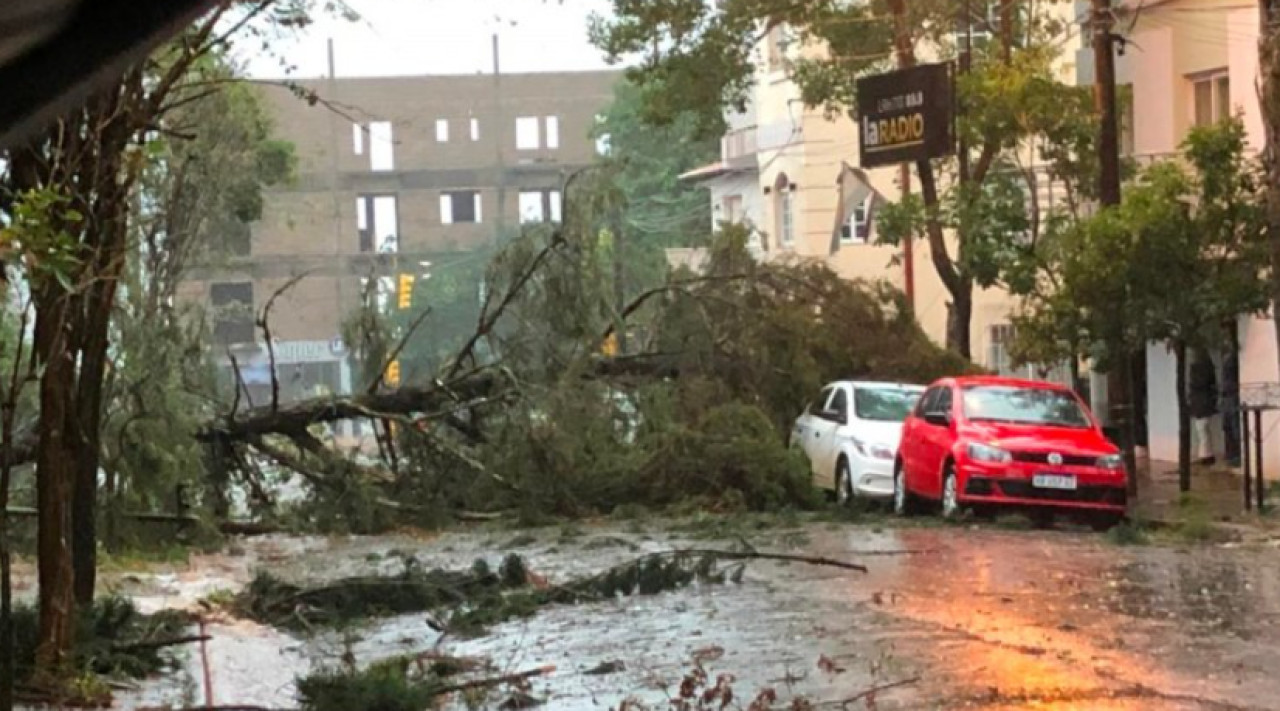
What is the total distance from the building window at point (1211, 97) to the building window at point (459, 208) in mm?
28426

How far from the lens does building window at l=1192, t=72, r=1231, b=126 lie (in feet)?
99.4

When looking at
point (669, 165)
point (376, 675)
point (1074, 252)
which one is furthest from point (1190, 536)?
point (669, 165)

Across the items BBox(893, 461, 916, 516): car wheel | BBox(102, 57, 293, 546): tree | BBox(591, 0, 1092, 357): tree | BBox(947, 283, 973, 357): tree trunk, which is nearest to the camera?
BBox(102, 57, 293, 546): tree

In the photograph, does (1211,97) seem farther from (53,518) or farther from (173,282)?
(53,518)

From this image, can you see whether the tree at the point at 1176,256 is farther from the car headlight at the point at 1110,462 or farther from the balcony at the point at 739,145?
the balcony at the point at 739,145

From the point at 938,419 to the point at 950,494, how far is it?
84 cm

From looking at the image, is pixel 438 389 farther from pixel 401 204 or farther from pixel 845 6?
pixel 401 204

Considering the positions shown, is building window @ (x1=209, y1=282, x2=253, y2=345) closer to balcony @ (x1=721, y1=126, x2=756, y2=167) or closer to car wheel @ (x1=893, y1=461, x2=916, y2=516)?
car wheel @ (x1=893, y1=461, x2=916, y2=516)

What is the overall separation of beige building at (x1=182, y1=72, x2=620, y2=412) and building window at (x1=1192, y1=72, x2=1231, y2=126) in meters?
21.7

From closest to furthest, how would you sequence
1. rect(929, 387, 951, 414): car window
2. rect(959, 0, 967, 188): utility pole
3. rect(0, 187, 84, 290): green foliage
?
1. rect(0, 187, 84, 290): green foliage
2. rect(929, 387, 951, 414): car window
3. rect(959, 0, 967, 188): utility pole

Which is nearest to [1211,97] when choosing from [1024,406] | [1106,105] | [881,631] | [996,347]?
[1106,105]

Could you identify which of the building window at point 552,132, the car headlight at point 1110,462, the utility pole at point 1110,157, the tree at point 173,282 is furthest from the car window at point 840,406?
the building window at point 552,132

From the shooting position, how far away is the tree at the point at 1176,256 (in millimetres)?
22531

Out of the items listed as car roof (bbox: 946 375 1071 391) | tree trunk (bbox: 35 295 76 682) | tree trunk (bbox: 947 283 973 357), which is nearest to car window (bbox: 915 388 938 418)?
car roof (bbox: 946 375 1071 391)
